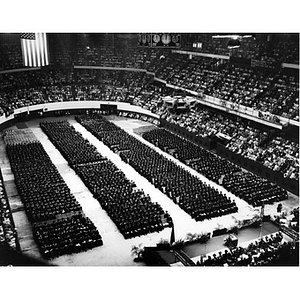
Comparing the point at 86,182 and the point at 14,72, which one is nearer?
the point at 86,182

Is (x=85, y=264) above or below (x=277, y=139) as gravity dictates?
below

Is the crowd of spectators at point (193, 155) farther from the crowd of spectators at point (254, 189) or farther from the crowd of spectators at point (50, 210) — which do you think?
the crowd of spectators at point (50, 210)

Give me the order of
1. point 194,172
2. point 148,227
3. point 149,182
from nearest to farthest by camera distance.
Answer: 1. point 148,227
2. point 149,182
3. point 194,172

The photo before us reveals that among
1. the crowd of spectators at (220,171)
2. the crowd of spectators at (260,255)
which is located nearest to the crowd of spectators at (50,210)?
the crowd of spectators at (260,255)

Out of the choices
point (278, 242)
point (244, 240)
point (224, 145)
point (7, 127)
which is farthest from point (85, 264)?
point (7, 127)

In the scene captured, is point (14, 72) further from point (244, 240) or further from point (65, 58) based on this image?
point (244, 240)

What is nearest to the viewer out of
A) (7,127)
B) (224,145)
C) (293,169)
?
(293,169)

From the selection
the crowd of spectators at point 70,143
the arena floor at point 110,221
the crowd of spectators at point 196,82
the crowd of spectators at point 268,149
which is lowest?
the arena floor at point 110,221

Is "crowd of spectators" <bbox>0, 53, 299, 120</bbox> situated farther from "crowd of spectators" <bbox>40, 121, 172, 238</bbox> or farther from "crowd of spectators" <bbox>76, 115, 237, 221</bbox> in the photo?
"crowd of spectators" <bbox>40, 121, 172, 238</bbox>
